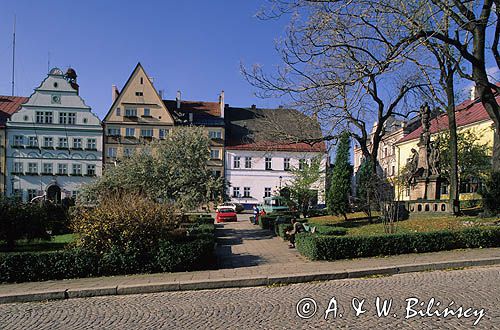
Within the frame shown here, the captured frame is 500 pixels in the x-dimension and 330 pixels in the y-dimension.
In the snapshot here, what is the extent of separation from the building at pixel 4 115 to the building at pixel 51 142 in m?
0.53

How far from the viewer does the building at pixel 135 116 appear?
5306 cm

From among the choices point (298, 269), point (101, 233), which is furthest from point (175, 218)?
point (298, 269)

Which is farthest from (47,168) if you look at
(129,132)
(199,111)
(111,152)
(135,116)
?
(199,111)

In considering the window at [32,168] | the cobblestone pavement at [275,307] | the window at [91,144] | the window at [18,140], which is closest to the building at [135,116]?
the window at [91,144]

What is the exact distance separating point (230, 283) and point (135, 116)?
46.3 meters

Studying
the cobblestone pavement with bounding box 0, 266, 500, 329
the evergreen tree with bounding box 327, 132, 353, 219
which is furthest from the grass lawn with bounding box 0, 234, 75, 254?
the evergreen tree with bounding box 327, 132, 353, 219

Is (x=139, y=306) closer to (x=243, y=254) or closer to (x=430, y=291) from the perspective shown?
(x=430, y=291)

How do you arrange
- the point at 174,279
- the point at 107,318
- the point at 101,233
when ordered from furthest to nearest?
the point at 101,233
the point at 174,279
the point at 107,318

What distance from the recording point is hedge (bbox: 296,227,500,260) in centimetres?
1266

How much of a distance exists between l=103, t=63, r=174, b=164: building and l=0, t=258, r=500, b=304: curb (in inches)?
1731

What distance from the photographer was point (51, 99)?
51.0 meters

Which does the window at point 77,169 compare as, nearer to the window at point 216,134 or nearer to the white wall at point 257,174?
the window at point 216,134

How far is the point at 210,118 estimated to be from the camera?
57.3 meters

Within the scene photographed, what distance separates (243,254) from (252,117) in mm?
46224
